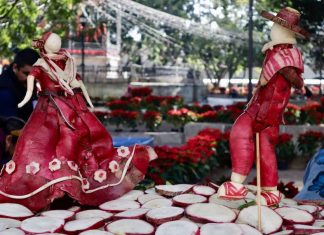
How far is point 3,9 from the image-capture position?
9016mm

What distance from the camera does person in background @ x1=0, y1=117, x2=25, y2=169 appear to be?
5.39 m

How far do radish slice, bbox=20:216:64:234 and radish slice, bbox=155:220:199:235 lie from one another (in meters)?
0.61

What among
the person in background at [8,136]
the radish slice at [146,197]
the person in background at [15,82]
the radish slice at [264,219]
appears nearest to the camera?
the radish slice at [264,219]

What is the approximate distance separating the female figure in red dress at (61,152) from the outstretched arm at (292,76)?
137 centimetres

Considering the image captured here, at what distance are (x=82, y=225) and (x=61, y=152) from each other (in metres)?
0.71

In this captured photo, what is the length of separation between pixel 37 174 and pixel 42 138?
0.25 metres

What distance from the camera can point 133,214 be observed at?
3.68m

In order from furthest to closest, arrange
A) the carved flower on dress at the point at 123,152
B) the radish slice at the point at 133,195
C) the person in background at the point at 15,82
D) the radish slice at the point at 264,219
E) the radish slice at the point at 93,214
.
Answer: the person in background at the point at 15,82 < the carved flower on dress at the point at 123,152 < the radish slice at the point at 133,195 < the radish slice at the point at 93,214 < the radish slice at the point at 264,219

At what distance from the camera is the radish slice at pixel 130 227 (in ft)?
11.0

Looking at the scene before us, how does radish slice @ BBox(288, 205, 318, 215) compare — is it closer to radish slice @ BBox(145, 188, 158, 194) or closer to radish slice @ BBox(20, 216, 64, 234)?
radish slice @ BBox(145, 188, 158, 194)

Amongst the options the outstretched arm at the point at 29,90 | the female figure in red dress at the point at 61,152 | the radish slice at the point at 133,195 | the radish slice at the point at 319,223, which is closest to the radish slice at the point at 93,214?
the female figure in red dress at the point at 61,152

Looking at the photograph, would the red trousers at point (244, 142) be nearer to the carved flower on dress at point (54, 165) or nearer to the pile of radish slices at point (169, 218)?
the pile of radish slices at point (169, 218)

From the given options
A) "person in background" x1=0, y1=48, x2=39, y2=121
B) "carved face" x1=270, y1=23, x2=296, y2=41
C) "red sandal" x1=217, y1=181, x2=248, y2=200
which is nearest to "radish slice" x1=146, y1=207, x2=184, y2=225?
"red sandal" x1=217, y1=181, x2=248, y2=200

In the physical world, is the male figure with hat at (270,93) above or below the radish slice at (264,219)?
above
